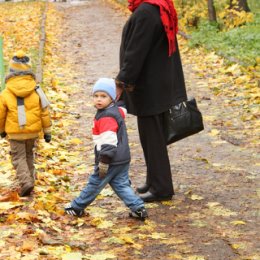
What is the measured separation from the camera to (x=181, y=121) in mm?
5938

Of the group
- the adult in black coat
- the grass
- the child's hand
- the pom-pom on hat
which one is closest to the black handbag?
the adult in black coat

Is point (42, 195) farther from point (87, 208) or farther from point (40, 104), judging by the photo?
point (40, 104)

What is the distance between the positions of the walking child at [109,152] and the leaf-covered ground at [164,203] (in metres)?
0.18

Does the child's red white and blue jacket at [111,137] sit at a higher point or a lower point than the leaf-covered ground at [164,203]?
higher

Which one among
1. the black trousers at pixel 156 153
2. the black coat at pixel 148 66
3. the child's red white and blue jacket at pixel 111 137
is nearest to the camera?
the child's red white and blue jacket at pixel 111 137

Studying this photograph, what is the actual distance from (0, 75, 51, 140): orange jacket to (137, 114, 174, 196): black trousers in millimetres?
990

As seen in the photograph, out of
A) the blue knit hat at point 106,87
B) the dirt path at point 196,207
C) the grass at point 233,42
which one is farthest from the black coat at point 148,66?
the grass at point 233,42

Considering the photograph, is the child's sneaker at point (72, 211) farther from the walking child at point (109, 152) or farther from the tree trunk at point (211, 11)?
the tree trunk at point (211, 11)

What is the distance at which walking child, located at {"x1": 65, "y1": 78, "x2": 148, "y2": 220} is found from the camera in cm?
523

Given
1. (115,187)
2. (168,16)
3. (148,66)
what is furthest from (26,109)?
(168,16)

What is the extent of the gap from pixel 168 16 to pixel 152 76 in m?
0.59

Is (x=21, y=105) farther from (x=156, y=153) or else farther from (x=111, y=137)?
(x=156, y=153)

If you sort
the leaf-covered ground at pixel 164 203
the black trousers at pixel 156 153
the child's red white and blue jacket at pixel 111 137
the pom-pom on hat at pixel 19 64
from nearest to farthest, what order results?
the leaf-covered ground at pixel 164 203 → the child's red white and blue jacket at pixel 111 137 → the pom-pom on hat at pixel 19 64 → the black trousers at pixel 156 153

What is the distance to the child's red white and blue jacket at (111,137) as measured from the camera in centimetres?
521
